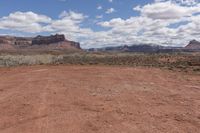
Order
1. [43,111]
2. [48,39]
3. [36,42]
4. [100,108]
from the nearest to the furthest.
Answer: [43,111], [100,108], [36,42], [48,39]

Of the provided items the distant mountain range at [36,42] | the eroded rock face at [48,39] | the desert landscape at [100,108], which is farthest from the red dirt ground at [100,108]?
the eroded rock face at [48,39]

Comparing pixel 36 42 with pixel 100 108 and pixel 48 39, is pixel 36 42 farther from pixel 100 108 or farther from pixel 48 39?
pixel 100 108

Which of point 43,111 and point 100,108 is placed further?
point 100,108

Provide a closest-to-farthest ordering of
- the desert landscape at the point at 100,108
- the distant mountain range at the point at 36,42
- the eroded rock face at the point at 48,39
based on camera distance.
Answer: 1. the desert landscape at the point at 100,108
2. the distant mountain range at the point at 36,42
3. the eroded rock face at the point at 48,39

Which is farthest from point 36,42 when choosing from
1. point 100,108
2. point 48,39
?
point 100,108

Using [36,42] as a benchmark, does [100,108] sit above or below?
below

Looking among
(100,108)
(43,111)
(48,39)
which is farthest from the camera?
(48,39)

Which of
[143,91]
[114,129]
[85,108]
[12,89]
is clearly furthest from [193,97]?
[12,89]

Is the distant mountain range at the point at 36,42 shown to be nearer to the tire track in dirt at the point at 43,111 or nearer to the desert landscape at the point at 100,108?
the desert landscape at the point at 100,108

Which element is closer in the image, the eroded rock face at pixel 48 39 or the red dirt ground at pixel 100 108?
the red dirt ground at pixel 100 108

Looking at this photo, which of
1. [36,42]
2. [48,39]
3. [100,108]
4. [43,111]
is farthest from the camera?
[48,39]

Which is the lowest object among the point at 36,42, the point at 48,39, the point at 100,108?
the point at 100,108

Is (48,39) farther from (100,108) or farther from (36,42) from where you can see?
(100,108)

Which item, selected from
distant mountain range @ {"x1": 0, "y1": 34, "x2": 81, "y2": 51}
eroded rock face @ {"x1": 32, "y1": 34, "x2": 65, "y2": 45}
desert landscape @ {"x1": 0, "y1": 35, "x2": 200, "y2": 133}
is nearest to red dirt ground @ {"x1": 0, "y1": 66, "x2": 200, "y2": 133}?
desert landscape @ {"x1": 0, "y1": 35, "x2": 200, "y2": 133}
